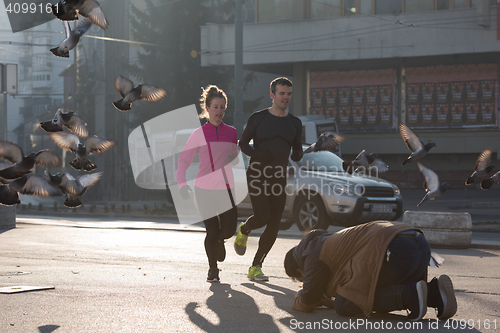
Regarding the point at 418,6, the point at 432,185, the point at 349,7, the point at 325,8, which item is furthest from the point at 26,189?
the point at 325,8

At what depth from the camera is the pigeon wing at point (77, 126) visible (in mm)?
6087

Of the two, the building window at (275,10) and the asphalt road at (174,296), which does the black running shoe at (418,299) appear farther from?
the building window at (275,10)

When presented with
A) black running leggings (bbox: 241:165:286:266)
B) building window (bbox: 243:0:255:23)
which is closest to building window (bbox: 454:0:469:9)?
building window (bbox: 243:0:255:23)

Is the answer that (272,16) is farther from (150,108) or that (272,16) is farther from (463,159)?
(463,159)

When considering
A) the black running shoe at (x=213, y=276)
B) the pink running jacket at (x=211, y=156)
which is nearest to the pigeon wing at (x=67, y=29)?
the pink running jacket at (x=211, y=156)

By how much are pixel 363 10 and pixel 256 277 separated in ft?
82.7

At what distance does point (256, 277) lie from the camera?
704 cm

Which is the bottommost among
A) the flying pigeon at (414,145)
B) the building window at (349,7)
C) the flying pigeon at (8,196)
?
the flying pigeon at (8,196)

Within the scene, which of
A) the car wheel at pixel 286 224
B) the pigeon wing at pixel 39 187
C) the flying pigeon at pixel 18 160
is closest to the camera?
the flying pigeon at pixel 18 160

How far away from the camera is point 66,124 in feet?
19.6

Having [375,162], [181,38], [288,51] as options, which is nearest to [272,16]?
[288,51]

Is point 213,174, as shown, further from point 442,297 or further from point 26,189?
point 442,297

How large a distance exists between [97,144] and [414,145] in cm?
328

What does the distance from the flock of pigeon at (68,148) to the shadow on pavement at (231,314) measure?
158 centimetres
